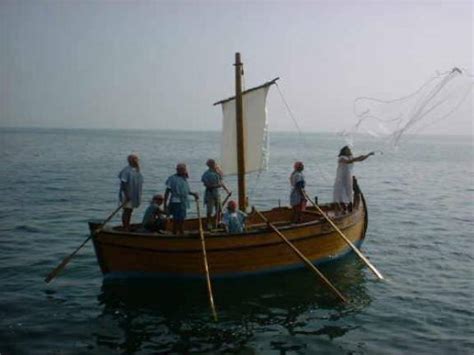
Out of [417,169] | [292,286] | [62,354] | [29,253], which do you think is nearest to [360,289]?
[292,286]

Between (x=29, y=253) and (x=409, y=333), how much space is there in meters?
13.9

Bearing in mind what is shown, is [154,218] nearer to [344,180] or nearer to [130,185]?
[130,185]

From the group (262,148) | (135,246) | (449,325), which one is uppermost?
(262,148)

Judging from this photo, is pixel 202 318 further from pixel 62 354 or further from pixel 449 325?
pixel 449 325

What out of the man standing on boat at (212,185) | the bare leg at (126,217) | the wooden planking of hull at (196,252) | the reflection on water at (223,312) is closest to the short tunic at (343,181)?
the wooden planking of hull at (196,252)

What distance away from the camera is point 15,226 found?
24.6 metres

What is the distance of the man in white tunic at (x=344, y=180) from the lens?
19688mm

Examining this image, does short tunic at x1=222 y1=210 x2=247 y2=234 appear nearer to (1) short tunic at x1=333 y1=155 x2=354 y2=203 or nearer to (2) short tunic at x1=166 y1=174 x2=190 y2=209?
(2) short tunic at x1=166 y1=174 x2=190 y2=209

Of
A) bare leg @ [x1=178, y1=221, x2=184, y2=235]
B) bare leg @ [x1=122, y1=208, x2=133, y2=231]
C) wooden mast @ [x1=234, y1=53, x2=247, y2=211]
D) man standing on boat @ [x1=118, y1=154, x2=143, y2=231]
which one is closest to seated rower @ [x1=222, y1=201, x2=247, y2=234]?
bare leg @ [x1=178, y1=221, x2=184, y2=235]

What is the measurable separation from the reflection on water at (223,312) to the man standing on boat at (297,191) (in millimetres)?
2219

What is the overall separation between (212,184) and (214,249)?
2.48m

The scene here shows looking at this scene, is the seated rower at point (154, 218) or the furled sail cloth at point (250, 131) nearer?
the seated rower at point (154, 218)

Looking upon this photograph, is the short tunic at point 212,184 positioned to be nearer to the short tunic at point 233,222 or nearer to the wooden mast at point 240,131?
the wooden mast at point 240,131

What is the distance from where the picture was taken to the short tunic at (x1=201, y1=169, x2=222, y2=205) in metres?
17.0
